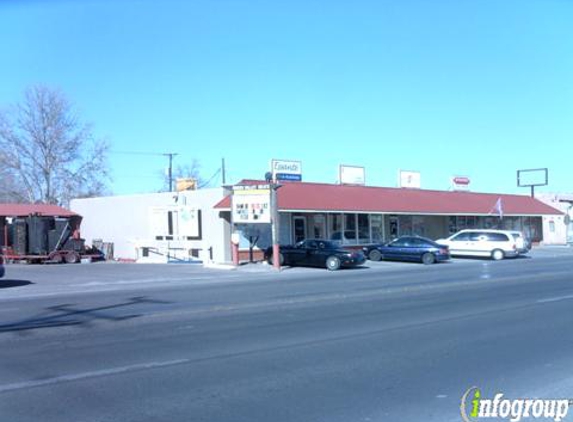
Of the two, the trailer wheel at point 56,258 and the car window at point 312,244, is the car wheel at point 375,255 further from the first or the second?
the trailer wheel at point 56,258

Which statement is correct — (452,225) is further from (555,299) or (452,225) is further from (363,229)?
(555,299)

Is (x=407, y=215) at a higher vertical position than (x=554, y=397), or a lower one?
higher

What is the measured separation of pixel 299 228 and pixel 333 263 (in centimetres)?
771

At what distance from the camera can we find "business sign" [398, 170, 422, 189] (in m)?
48.5

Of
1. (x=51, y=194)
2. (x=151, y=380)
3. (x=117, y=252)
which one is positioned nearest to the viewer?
(x=151, y=380)

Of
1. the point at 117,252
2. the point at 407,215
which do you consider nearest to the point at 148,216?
the point at 117,252

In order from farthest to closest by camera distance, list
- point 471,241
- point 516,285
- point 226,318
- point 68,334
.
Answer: point 471,241 < point 516,285 < point 226,318 < point 68,334

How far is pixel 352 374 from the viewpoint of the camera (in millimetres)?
8359

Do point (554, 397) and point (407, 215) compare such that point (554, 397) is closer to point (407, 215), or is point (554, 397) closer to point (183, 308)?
point (183, 308)

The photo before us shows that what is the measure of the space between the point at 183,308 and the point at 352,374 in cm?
761

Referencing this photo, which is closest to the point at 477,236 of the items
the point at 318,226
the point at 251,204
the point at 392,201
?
the point at 392,201

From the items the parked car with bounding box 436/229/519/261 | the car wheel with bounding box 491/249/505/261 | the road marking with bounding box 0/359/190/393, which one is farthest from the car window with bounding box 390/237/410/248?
the road marking with bounding box 0/359/190/393

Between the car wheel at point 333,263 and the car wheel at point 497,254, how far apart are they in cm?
1171

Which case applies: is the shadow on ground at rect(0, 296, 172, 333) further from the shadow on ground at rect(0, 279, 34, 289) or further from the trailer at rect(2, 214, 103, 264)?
the trailer at rect(2, 214, 103, 264)
